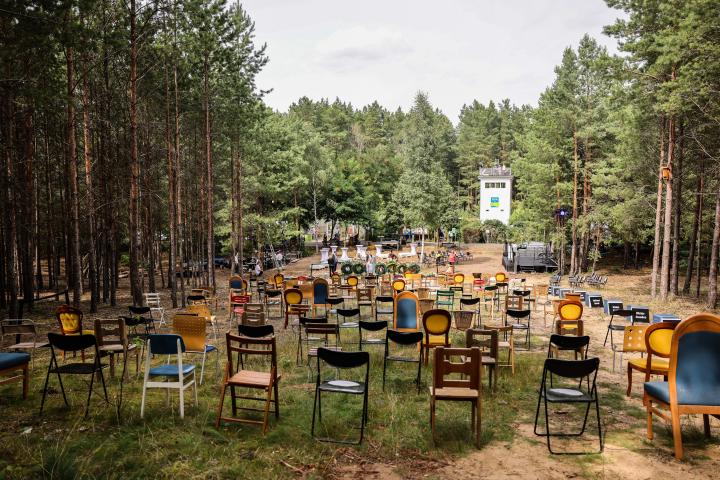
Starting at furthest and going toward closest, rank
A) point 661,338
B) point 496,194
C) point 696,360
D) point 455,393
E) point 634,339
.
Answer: point 496,194 → point 634,339 → point 661,338 → point 455,393 → point 696,360

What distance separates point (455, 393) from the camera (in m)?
5.93

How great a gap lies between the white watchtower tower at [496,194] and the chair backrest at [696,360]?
5475 centimetres

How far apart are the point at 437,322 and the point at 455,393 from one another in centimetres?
254

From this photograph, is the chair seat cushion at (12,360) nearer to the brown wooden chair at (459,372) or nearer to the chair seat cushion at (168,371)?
the chair seat cushion at (168,371)

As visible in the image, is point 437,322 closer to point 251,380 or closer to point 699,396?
point 251,380

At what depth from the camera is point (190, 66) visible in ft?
65.5

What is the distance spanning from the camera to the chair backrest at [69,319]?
8.27 meters

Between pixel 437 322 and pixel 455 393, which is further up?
pixel 437 322

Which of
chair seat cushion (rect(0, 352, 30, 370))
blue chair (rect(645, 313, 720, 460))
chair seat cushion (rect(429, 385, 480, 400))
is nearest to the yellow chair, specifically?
chair seat cushion (rect(0, 352, 30, 370))

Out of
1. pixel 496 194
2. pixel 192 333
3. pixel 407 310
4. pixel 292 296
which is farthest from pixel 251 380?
pixel 496 194

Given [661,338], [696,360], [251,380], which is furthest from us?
[661,338]

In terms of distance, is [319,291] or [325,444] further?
[319,291]

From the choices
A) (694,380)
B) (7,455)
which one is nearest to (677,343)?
(694,380)

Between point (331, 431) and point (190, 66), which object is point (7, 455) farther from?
point (190, 66)
